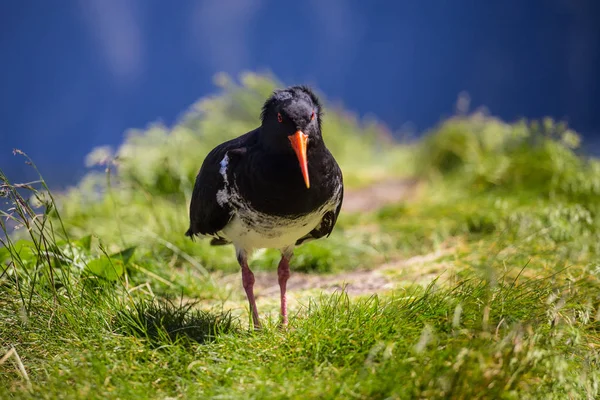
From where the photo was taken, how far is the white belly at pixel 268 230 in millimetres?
2949

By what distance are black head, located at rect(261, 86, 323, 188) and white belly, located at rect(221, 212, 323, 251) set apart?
0.38 metres

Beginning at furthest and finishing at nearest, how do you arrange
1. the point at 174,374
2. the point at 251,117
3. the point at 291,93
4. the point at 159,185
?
the point at 251,117 → the point at 159,185 → the point at 291,93 → the point at 174,374

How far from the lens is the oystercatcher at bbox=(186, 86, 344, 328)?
9.12 ft

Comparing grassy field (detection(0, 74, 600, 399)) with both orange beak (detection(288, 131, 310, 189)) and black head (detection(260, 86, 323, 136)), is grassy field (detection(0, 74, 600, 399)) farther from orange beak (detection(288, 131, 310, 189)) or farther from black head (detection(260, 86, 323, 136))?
black head (detection(260, 86, 323, 136))

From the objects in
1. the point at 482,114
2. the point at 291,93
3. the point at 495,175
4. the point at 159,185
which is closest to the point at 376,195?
the point at 482,114

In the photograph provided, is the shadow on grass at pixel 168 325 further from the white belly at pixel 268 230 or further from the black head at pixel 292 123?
the black head at pixel 292 123

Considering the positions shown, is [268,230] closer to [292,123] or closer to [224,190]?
[224,190]

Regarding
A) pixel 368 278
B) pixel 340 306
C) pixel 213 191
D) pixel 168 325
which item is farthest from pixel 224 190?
pixel 368 278

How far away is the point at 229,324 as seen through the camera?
115 inches

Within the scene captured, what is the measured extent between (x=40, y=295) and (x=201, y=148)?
513cm

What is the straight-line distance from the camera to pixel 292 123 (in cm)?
273

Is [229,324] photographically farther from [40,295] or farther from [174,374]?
[40,295]

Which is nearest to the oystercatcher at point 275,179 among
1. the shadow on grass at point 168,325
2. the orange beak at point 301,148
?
the orange beak at point 301,148

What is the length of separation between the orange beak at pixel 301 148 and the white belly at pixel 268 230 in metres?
0.36
